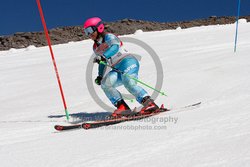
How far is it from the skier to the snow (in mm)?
648

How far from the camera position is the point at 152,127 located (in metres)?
4.43

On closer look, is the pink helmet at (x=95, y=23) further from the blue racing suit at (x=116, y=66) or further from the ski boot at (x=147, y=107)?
the ski boot at (x=147, y=107)

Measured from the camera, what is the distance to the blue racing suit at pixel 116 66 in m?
5.70

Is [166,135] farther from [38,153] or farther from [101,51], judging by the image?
[101,51]

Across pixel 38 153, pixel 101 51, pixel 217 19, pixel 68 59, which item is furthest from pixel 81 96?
pixel 217 19

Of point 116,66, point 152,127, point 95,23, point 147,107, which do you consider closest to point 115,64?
point 116,66

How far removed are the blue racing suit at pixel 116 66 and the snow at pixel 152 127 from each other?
0.73 m

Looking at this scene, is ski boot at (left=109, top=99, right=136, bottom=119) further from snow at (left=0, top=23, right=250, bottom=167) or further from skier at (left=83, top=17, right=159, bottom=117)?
snow at (left=0, top=23, right=250, bottom=167)

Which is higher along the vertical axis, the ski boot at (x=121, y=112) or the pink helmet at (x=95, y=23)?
the pink helmet at (x=95, y=23)

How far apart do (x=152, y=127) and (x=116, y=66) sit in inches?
69.6

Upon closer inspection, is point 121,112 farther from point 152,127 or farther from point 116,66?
point 152,127

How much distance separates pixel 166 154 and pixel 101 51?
3045 millimetres

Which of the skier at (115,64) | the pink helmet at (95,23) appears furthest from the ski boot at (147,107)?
the pink helmet at (95,23)

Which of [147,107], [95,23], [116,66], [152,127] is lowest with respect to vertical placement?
[152,127]
